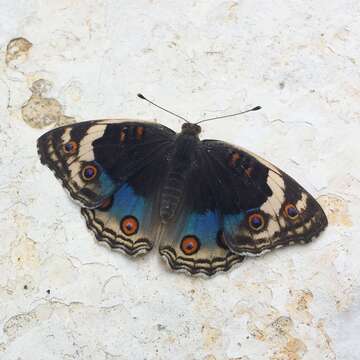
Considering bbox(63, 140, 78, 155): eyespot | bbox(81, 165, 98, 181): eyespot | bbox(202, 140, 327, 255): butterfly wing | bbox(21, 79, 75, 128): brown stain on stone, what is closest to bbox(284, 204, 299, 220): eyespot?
bbox(202, 140, 327, 255): butterfly wing

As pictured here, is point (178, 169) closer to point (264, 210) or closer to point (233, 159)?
point (233, 159)

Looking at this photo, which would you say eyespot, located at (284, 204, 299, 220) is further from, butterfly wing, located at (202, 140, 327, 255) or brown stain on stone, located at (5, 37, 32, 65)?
brown stain on stone, located at (5, 37, 32, 65)

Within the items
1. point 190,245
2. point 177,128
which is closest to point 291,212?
point 190,245

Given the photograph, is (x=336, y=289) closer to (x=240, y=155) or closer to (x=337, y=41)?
(x=240, y=155)

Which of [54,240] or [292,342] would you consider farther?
[54,240]

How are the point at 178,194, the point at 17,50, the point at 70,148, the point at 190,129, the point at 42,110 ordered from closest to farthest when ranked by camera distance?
the point at 178,194 < the point at 70,148 < the point at 190,129 < the point at 42,110 < the point at 17,50

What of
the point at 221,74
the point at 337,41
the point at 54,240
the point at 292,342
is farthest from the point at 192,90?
the point at 292,342
